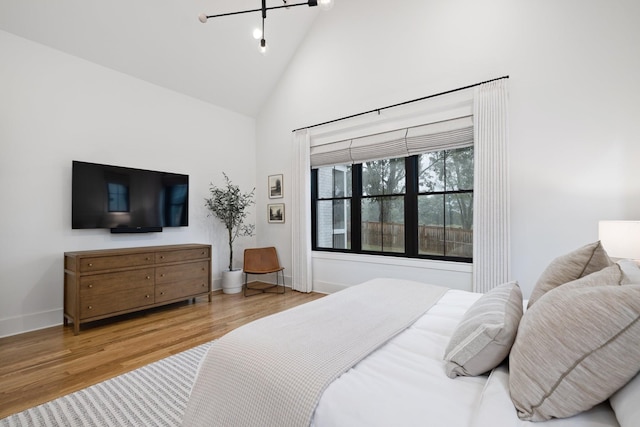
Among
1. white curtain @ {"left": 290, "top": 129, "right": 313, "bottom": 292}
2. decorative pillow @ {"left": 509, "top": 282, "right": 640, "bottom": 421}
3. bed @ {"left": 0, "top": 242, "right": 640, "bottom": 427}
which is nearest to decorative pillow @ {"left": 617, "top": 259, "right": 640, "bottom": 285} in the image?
bed @ {"left": 0, "top": 242, "right": 640, "bottom": 427}

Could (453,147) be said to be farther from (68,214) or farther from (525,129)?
(68,214)

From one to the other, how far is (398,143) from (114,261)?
354 cm

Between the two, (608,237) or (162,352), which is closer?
(608,237)

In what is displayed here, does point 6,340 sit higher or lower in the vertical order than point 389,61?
lower

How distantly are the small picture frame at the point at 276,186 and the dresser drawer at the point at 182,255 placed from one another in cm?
153

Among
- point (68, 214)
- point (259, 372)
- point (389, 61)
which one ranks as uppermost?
point (389, 61)

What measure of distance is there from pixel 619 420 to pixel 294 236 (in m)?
4.20

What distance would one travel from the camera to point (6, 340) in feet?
9.29

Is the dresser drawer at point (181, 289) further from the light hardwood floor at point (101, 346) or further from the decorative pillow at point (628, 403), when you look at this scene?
the decorative pillow at point (628, 403)

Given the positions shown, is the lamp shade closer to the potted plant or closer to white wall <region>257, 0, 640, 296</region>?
white wall <region>257, 0, 640, 296</region>

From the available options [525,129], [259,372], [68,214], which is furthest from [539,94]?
[68,214]

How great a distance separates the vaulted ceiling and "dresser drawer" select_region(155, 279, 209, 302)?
276 cm

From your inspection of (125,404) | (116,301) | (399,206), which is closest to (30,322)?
(116,301)

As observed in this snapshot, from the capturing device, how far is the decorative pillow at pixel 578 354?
0.71 meters
